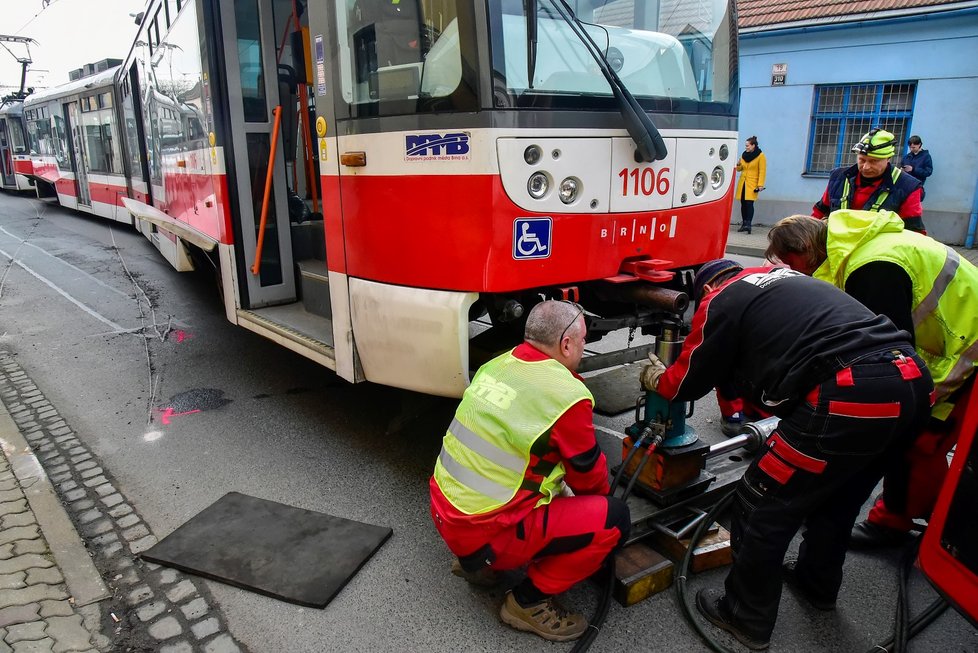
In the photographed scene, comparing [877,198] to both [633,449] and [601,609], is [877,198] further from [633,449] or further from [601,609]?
[601,609]

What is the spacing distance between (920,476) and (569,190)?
2007 mm

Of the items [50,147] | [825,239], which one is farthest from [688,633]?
[50,147]

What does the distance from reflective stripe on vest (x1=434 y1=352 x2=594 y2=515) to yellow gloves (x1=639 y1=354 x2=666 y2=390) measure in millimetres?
565

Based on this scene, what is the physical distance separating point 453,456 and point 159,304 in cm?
669

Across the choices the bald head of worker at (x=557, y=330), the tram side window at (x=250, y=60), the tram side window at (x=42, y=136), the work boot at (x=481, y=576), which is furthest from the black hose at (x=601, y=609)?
the tram side window at (x=42, y=136)

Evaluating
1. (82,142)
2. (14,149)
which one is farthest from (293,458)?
(14,149)

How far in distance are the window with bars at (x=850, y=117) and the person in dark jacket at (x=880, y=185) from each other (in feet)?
27.7

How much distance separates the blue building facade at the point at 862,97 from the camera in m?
11.3

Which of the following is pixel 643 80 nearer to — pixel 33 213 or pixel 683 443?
pixel 683 443

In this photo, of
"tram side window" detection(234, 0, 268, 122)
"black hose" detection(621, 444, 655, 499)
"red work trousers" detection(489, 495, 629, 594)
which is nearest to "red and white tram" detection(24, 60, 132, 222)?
"tram side window" detection(234, 0, 268, 122)

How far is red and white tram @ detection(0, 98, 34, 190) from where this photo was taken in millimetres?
19250

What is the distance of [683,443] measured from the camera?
318cm

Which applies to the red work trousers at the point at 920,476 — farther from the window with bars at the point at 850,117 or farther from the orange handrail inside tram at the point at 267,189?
the window with bars at the point at 850,117

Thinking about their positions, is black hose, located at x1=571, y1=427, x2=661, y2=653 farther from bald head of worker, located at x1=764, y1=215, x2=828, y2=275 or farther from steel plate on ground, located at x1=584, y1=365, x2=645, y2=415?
steel plate on ground, located at x1=584, y1=365, x2=645, y2=415
